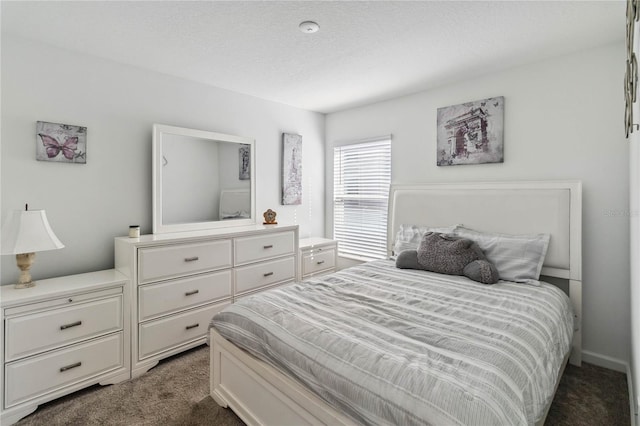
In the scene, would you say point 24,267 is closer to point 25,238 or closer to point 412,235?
point 25,238

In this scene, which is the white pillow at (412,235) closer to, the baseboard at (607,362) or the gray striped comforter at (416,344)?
the gray striped comforter at (416,344)

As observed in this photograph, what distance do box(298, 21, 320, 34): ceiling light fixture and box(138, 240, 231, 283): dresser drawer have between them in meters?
1.82

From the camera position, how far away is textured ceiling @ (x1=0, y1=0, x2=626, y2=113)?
192 cm

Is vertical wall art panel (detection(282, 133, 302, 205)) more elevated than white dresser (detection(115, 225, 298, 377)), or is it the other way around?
vertical wall art panel (detection(282, 133, 302, 205))

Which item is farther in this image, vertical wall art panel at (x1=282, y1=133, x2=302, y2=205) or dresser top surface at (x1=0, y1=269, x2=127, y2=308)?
vertical wall art panel at (x1=282, y1=133, x2=302, y2=205)

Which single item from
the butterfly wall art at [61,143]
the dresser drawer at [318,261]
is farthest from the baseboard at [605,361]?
the butterfly wall art at [61,143]

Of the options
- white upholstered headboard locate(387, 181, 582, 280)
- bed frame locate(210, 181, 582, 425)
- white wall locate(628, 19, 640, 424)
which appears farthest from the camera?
white upholstered headboard locate(387, 181, 582, 280)

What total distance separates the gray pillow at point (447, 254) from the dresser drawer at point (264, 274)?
141 cm

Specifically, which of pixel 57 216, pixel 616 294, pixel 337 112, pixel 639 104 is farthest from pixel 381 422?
pixel 337 112

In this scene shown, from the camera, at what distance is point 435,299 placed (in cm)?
198

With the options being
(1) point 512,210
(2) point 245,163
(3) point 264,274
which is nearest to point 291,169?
(2) point 245,163

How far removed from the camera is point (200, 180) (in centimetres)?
314

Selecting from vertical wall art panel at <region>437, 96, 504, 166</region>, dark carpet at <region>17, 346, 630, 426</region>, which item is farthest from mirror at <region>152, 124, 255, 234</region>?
vertical wall art panel at <region>437, 96, 504, 166</region>

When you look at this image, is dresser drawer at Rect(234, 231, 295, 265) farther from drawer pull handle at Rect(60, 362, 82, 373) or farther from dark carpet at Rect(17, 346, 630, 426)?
drawer pull handle at Rect(60, 362, 82, 373)
